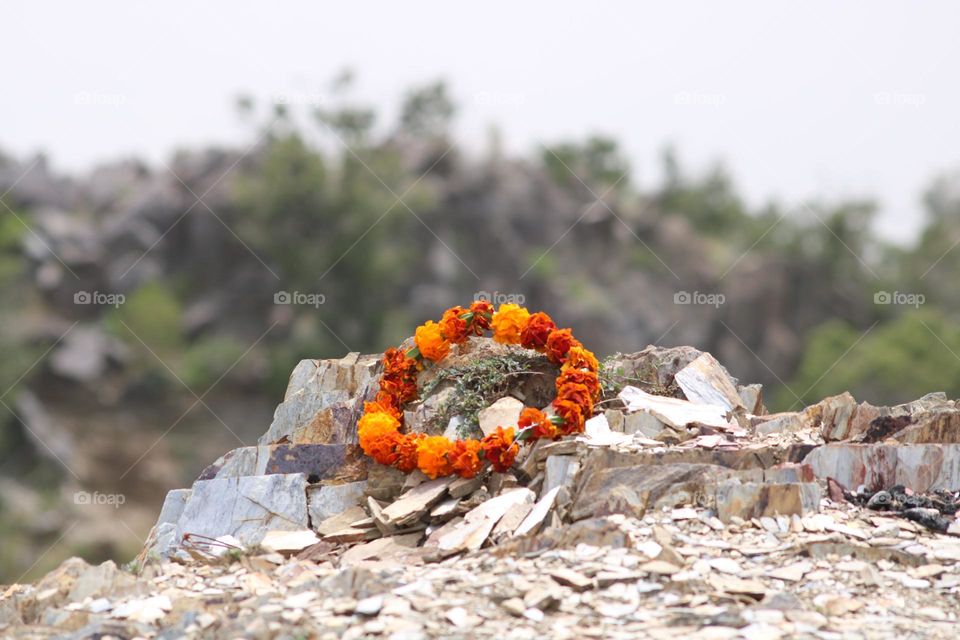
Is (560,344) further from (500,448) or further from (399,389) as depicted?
(399,389)

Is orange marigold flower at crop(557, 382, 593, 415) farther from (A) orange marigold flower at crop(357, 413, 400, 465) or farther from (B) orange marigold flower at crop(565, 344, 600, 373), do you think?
(A) orange marigold flower at crop(357, 413, 400, 465)

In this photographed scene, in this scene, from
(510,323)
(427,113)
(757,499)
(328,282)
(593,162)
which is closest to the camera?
(757,499)

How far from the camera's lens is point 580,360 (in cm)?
847

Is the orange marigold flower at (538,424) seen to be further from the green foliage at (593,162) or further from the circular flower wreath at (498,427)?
the green foliage at (593,162)

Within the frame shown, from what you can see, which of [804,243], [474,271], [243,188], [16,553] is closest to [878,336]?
[804,243]

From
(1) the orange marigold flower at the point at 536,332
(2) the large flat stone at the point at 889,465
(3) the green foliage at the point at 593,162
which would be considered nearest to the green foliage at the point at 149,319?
(3) the green foliage at the point at 593,162

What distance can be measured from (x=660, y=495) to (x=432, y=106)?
1618 inches

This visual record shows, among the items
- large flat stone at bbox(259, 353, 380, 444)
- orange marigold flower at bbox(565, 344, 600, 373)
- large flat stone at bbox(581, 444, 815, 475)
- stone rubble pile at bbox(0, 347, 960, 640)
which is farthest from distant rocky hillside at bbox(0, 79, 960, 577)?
large flat stone at bbox(581, 444, 815, 475)

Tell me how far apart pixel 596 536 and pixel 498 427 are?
5.62 ft

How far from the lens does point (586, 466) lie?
→ 7.33 metres

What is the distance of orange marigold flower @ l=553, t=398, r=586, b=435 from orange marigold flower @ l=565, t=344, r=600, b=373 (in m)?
0.61

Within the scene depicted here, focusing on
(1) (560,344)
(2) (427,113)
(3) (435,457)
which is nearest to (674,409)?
(1) (560,344)

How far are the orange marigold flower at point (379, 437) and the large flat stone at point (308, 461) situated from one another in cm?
19

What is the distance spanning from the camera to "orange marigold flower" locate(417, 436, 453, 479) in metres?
7.88
